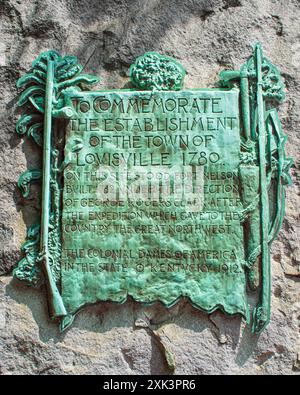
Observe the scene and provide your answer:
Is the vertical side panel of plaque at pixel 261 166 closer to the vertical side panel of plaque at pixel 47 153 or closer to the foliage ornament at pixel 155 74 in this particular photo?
the foliage ornament at pixel 155 74

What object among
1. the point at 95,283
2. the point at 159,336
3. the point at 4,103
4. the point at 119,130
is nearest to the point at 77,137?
the point at 119,130

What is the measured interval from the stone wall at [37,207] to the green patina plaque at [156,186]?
78 millimetres

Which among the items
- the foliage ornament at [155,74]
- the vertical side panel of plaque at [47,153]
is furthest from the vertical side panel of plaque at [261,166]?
the vertical side panel of plaque at [47,153]

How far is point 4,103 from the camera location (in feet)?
9.84

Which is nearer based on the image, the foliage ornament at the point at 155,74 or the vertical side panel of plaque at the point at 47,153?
the vertical side panel of plaque at the point at 47,153

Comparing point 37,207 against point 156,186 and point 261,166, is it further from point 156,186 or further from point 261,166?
point 261,166

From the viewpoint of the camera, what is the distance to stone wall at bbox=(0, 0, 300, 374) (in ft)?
8.85

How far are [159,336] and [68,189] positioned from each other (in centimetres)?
84

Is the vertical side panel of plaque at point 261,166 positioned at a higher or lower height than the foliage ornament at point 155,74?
lower

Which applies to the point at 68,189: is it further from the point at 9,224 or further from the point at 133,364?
the point at 133,364

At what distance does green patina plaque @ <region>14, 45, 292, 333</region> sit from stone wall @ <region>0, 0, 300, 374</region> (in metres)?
0.08

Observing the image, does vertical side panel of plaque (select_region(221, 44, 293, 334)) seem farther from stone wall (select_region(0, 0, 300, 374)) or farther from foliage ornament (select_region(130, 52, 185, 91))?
foliage ornament (select_region(130, 52, 185, 91))

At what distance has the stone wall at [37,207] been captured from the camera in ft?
8.85

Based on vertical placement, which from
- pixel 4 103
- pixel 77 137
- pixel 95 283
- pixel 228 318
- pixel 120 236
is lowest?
pixel 228 318
